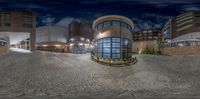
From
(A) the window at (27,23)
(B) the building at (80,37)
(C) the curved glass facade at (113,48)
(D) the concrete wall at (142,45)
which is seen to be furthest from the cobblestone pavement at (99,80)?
(A) the window at (27,23)

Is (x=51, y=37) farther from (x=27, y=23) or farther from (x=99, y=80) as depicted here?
(x=99, y=80)

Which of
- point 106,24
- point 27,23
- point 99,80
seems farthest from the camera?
point 27,23

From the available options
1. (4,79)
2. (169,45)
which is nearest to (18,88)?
(4,79)

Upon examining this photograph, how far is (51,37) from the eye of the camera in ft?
43.7

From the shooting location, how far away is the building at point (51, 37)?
1227 cm

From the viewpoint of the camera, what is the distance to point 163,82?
788cm

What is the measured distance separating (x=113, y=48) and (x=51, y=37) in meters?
5.64

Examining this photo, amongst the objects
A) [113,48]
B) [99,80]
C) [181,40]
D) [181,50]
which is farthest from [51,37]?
[181,50]

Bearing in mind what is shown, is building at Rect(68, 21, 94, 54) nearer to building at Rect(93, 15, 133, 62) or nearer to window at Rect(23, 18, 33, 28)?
building at Rect(93, 15, 133, 62)

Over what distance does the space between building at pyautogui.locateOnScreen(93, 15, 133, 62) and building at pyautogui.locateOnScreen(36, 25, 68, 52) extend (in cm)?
306

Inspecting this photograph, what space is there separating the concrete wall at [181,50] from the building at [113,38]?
3.89 meters

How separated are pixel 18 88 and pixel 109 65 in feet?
13.9

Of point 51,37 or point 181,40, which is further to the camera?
point 51,37

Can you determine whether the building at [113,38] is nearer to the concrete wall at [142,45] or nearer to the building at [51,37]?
the concrete wall at [142,45]
